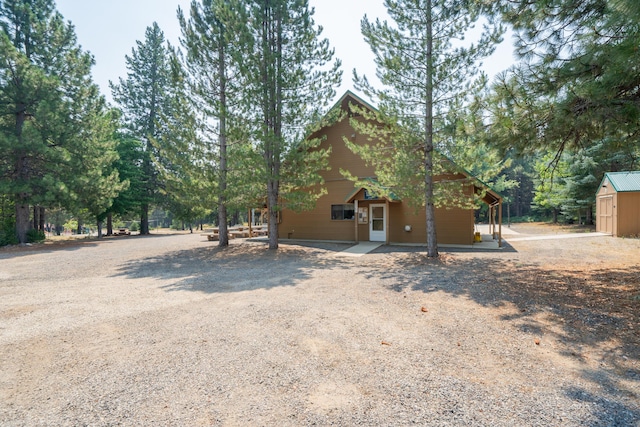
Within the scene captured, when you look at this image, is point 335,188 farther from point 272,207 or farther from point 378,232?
A: point 272,207

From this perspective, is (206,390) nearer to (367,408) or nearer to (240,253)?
(367,408)

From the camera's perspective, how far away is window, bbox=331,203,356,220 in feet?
50.1

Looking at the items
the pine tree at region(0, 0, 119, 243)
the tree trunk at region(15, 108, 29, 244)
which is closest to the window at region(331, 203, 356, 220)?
the pine tree at region(0, 0, 119, 243)

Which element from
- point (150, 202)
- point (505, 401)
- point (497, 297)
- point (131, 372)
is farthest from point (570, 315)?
point (150, 202)

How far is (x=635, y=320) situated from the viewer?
416 centimetres

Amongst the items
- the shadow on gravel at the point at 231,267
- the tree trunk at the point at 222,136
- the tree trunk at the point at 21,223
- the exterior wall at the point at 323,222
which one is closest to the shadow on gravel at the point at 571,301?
the shadow on gravel at the point at 231,267

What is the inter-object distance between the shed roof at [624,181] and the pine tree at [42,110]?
1121 inches

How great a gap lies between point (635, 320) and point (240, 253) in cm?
1099

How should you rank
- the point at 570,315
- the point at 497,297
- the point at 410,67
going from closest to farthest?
the point at 570,315, the point at 497,297, the point at 410,67

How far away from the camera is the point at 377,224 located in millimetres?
14883

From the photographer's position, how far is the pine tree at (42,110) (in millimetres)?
14492

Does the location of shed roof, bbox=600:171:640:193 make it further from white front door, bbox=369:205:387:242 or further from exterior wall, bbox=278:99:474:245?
white front door, bbox=369:205:387:242

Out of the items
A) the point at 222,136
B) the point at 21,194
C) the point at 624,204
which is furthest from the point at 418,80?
the point at 21,194

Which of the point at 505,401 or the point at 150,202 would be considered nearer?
the point at 505,401
